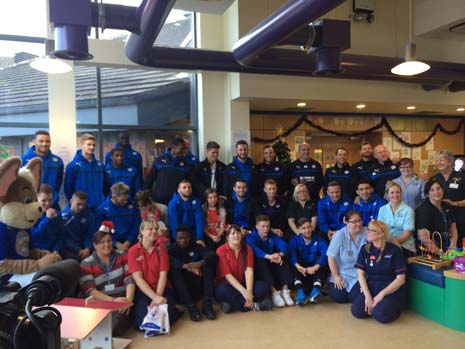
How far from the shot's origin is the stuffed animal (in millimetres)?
2004

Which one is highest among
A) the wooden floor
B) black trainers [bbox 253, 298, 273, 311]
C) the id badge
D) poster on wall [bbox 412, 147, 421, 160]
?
poster on wall [bbox 412, 147, 421, 160]

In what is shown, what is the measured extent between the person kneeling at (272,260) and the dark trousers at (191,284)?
526 millimetres

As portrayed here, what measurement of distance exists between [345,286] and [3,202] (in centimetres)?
309

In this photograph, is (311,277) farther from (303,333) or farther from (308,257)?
(303,333)

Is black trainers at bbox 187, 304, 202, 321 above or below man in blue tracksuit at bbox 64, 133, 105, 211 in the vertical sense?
below

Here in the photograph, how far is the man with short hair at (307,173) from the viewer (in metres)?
5.25

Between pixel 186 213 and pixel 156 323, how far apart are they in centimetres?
143

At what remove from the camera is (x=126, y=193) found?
163 inches

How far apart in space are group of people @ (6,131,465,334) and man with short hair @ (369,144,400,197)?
0.04ft

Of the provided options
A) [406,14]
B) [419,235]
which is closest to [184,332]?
[419,235]

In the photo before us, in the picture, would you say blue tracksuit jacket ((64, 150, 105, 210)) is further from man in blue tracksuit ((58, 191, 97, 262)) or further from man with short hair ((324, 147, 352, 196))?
man with short hair ((324, 147, 352, 196))

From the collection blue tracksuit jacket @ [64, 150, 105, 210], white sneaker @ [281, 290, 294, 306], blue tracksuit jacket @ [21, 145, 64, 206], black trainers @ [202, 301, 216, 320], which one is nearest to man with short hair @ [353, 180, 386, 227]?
white sneaker @ [281, 290, 294, 306]

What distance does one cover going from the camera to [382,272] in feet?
11.6

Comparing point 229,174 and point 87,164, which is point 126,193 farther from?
point 229,174
